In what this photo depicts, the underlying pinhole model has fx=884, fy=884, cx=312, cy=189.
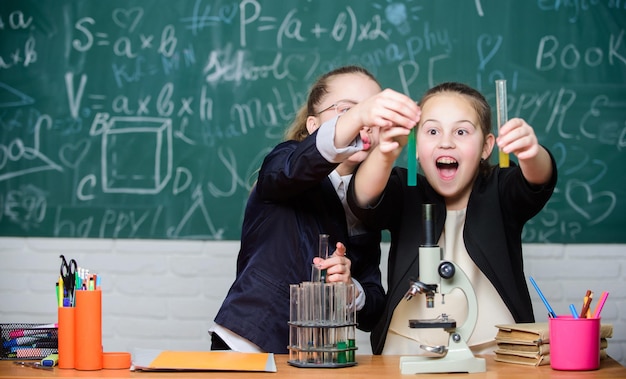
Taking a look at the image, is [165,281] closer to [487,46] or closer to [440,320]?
[487,46]

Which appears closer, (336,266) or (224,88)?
(336,266)

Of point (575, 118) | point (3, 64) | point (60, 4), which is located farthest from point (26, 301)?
point (575, 118)

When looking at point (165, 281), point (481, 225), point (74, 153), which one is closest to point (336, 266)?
point (481, 225)

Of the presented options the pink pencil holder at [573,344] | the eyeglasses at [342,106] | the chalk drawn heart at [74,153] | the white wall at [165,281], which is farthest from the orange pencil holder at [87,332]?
the chalk drawn heart at [74,153]

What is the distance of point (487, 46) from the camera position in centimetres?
359

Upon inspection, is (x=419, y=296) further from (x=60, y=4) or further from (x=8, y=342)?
(x=60, y=4)

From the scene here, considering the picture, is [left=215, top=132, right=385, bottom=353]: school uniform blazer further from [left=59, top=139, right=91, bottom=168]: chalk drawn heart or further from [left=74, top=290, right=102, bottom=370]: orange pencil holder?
[left=59, top=139, right=91, bottom=168]: chalk drawn heart

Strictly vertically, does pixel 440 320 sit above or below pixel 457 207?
→ below

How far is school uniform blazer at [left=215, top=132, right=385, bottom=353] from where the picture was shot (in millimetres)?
1965

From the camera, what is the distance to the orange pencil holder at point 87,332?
1.74 meters

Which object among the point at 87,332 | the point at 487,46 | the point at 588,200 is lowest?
the point at 87,332

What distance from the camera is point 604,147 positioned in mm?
3568

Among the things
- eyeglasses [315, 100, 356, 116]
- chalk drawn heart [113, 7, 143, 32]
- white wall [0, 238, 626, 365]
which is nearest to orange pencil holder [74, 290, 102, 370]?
eyeglasses [315, 100, 356, 116]

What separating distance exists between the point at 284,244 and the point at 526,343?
1.96 ft
